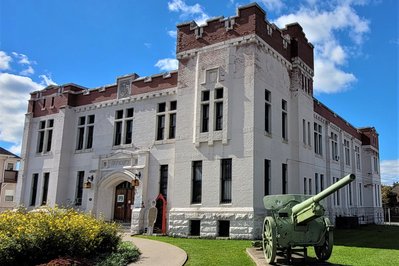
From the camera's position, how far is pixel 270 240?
34.7 ft

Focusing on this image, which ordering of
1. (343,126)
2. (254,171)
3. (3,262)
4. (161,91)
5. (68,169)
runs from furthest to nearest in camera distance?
(343,126) → (68,169) → (161,91) → (254,171) → (3,262)

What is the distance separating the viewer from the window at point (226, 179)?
1905 cm

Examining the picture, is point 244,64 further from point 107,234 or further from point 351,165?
point 351,165

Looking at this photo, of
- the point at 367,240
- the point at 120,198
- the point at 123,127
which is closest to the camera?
the point at 367,240

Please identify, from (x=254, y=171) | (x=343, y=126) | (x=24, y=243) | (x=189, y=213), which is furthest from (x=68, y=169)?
(x=343, y=126)

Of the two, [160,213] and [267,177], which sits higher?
[267,177]

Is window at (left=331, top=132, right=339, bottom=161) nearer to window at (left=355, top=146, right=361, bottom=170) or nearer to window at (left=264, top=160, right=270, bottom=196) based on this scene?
window at (left=355, top=146, right=361, bottom=170)

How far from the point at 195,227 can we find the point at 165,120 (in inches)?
261

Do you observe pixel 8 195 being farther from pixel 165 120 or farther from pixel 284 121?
pixel 284 121

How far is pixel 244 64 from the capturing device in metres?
19.8

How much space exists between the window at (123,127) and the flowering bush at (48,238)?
12.3 m

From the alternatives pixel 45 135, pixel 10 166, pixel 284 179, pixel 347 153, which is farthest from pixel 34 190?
pixel 347 153

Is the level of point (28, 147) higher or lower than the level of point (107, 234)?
higher

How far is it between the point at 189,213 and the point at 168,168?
3.27m
